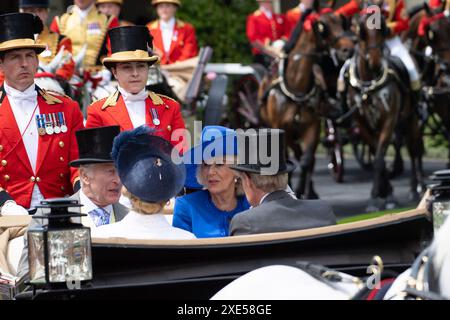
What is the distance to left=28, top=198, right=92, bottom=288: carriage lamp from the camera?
4.48 metres

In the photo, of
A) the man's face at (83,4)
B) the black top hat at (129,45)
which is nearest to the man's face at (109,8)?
the man's face at (83,4)

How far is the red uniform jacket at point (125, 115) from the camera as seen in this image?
7000 millimetres

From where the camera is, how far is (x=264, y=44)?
16547 mm

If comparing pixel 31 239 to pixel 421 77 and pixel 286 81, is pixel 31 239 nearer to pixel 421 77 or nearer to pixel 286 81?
pixel 286 81

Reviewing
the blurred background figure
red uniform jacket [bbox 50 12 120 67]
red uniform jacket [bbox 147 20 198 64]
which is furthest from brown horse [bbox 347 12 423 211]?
red uniform jacket [bbox 50 12 120 67]

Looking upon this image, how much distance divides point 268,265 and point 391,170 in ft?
43.7

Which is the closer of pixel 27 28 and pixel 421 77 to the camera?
pixel 27 28

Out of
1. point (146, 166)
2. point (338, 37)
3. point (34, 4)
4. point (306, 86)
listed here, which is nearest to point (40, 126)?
point (146, 166)

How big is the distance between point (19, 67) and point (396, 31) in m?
9.15

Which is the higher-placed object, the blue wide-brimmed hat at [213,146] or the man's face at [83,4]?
the man's face at [83,4]

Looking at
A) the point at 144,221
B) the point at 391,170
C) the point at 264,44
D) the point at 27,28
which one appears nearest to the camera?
the point at 144,221

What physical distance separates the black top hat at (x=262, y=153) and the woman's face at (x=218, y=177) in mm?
349

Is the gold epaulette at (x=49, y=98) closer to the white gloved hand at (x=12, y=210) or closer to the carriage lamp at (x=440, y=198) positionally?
the white gloved hand at (x=12, y=210)
